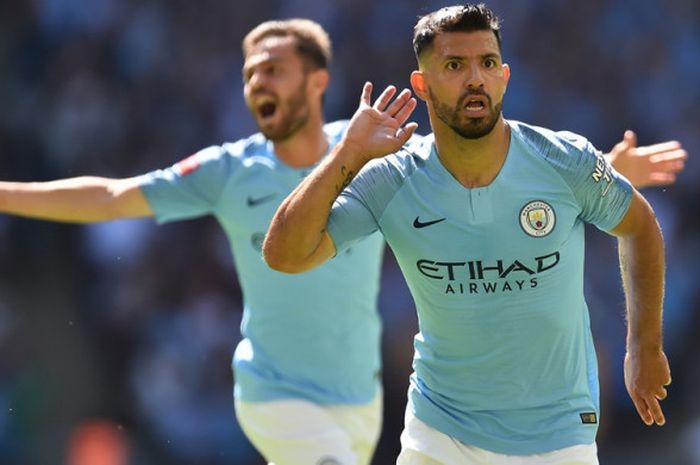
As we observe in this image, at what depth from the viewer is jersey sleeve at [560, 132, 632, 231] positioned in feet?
17.3

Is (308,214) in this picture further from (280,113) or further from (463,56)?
(280,113)

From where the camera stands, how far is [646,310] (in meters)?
5.48

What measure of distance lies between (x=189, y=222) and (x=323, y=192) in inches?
347

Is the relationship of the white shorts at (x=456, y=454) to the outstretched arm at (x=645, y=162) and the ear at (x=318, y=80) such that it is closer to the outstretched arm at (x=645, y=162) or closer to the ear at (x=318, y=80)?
the outstretched arm at (x=645, y=162)

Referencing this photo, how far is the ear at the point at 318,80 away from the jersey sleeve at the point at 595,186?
106 inches

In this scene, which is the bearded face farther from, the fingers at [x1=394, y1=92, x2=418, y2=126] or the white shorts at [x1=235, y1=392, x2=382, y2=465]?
the fingers at [x1=394, y1=92, x2=418, y2=126]

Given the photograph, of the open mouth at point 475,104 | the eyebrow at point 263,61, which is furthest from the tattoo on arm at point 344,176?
the eyebrow at point 263,61

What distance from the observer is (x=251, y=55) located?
7754 millimetres

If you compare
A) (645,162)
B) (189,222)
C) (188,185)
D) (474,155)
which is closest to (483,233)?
(474,155)

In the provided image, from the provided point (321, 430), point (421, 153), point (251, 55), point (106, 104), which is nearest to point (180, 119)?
point (106, 104)

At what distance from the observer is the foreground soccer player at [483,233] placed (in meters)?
5.25

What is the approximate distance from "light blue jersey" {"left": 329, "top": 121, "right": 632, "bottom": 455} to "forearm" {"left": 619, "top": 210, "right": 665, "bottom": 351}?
155mm

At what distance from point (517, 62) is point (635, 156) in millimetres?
8828

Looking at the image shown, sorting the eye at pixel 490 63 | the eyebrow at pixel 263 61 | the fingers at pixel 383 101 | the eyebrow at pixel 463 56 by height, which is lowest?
the fingers at pixel 383 101
